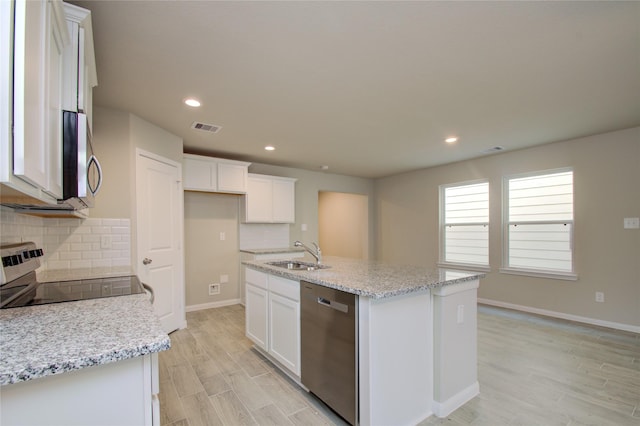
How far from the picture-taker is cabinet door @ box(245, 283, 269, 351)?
2.72 m

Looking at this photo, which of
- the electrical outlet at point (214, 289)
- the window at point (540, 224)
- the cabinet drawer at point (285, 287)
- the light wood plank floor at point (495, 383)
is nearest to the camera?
the light wood plank floor at point (495, 383)

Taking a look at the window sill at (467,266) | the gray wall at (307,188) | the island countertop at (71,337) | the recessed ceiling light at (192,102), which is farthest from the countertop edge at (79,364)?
the window sill at (467,266)

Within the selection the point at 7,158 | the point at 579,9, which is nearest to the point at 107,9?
the point at 7,158

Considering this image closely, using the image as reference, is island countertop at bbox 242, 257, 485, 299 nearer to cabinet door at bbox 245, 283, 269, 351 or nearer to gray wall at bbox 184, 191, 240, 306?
cabinet door at bbox 245, 283, 269, 351

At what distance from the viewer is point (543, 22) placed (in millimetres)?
1674

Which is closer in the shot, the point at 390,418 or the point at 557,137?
the point at 390,418

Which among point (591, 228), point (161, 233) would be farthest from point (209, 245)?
point (591, 228)

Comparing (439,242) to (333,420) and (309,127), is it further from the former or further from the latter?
(333,420)

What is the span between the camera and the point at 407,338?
1.87m

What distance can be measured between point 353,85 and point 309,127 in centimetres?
109

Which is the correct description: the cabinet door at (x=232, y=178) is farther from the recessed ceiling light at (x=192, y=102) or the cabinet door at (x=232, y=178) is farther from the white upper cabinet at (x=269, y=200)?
the recessed ceiling light at (x=192, y=102)

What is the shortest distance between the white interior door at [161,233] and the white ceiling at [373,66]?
53 centimetres

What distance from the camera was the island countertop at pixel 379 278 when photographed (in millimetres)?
1732

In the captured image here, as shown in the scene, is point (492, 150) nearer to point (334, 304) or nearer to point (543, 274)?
point (543, 274)
